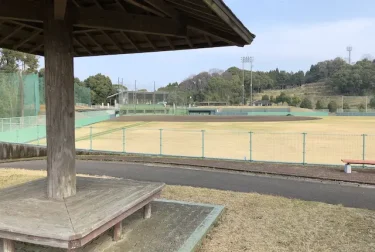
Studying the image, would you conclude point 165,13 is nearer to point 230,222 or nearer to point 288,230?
point 230,222

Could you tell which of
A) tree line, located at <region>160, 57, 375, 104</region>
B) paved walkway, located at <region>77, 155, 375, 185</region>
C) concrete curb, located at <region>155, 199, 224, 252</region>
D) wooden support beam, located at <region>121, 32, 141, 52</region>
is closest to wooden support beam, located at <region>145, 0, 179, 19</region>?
wooden support beam, located at <region>121, 32, 141, 52</region>

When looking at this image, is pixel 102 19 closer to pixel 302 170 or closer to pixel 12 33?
pixel 12 33

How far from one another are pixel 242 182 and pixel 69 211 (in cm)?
609

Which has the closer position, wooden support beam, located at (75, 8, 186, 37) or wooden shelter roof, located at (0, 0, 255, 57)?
wooden shelter roof, located at (0, 0, 255, 57)

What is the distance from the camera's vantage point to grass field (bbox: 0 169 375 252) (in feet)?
15.8

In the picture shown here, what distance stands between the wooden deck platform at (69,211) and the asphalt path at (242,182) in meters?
3.78

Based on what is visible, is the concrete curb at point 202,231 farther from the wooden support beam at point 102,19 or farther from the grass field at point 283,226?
the wooden support beam at point 102,19

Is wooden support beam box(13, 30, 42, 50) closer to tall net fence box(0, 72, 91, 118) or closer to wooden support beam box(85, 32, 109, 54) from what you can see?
wooden support beam box(85, 32, 109, 54)

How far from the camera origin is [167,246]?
4582 mm

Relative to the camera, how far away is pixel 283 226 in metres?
5.59

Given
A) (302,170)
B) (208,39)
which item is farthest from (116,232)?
(302,170)

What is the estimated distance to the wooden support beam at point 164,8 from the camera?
5.14 m

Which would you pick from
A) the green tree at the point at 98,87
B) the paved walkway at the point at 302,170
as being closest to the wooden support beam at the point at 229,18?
the paved walkway at the point at 302,170

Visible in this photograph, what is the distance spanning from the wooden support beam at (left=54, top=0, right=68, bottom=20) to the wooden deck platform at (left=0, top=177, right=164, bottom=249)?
263 cm
